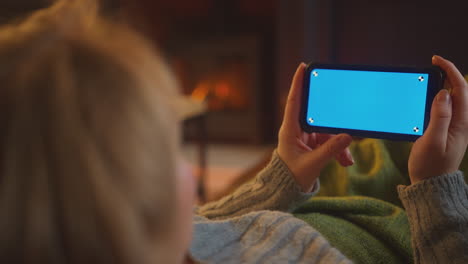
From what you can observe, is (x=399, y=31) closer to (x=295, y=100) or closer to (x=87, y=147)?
(x=295, y=100)

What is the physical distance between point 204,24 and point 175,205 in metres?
3.24

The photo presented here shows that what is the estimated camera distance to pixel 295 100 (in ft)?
2.06

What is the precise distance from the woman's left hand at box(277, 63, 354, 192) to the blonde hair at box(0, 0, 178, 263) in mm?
355

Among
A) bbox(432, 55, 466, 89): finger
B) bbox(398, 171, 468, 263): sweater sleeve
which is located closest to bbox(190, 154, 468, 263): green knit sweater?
bbox(398, 171, 468, 263): sweater sleeve

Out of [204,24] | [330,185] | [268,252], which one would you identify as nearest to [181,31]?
[204,24]

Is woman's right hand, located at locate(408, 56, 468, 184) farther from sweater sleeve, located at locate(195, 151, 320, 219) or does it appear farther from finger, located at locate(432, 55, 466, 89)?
sweater sleeve, located at locate(195, 151, 320, 219)

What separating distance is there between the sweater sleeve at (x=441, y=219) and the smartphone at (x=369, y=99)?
6 centimetres

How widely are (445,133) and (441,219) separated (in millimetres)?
100

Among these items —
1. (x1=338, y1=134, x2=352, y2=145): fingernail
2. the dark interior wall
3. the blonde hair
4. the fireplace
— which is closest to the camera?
the blonde hair

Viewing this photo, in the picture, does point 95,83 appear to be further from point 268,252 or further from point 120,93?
point 268,252

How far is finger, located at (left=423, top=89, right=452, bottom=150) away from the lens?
522 mm

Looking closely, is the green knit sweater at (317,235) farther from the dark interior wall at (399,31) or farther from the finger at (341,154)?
the dark interior wall at (399,31)

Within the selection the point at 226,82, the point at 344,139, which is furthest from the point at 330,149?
the point at 226,82

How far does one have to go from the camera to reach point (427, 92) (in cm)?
55
